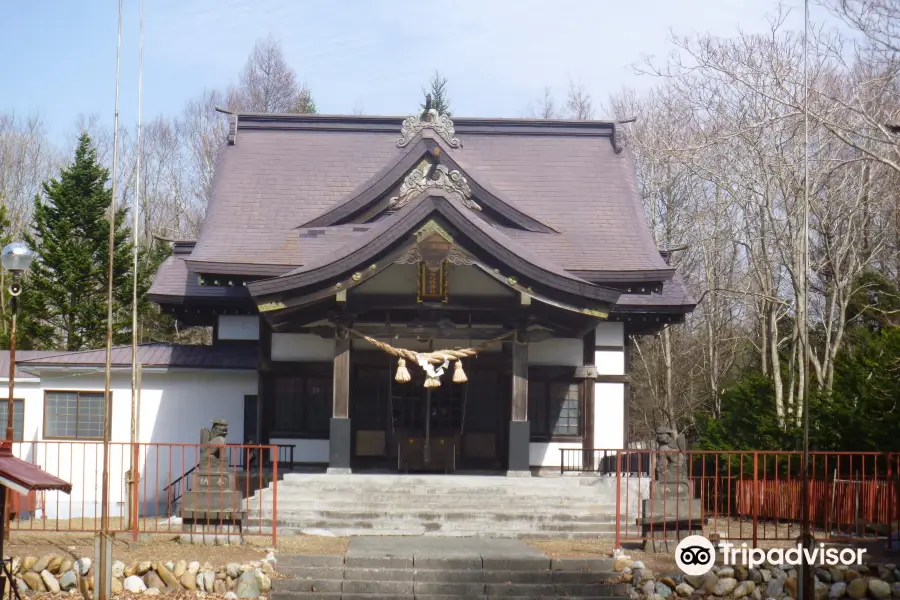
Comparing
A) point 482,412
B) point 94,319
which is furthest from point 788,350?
point 94,319

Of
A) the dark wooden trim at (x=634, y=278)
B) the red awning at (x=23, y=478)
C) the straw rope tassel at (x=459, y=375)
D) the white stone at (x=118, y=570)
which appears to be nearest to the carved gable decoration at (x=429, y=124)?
the dark wooden trim at (x=634, y=278)

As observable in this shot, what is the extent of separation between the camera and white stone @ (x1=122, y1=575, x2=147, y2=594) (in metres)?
12.7

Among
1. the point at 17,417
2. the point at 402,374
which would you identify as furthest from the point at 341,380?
the point at 17,417

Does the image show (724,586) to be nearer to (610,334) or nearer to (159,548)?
(159,548)

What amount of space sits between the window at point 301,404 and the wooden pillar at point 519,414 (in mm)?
4387

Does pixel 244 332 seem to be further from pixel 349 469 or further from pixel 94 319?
pixel 94 319

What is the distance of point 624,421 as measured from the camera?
22.4 meters

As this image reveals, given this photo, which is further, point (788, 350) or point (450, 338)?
point (788, 350)

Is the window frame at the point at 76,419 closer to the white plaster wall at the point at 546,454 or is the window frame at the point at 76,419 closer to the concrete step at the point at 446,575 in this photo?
the white plaster wall at the point at 546,454

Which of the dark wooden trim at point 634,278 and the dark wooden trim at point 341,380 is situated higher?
the dark wooden trim at point 634,278

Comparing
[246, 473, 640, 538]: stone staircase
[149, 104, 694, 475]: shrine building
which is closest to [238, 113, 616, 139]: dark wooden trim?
[149, 104, 694, 475]: shrine building

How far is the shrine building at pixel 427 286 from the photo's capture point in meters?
19.1

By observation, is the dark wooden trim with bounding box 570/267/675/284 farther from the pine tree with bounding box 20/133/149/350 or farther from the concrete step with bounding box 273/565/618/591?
the pine tree with bounding box 20/133/149/350

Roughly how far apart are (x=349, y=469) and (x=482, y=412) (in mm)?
3690
